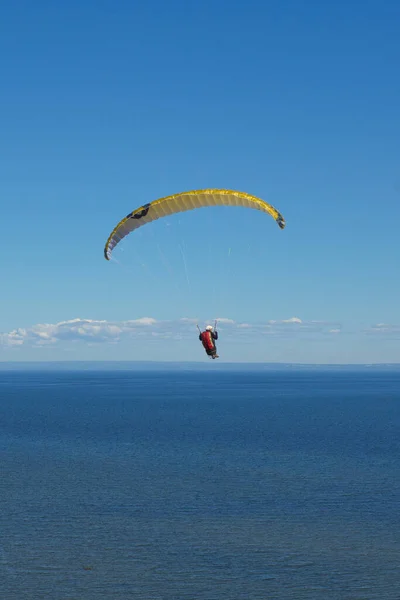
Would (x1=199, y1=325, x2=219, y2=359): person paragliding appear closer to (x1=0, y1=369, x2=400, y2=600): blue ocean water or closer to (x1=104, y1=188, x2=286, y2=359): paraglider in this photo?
(x1=104, y1=188, x2=286, y2=359): paraglider

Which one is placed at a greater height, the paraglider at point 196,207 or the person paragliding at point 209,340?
the paraglider at point 196,207

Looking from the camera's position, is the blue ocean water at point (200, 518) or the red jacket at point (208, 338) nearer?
the red jacket at point (208, 338)

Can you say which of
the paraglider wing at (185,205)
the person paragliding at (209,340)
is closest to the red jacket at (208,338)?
the person paragliding at (209,340)

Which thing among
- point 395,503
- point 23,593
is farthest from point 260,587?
point 395,503

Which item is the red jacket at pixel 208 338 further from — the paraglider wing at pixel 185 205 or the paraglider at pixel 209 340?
the paraglider wing at pixel 185 205

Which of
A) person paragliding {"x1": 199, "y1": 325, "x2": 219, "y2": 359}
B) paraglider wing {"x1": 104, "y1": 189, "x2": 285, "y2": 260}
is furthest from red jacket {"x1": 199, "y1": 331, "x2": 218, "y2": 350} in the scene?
paraglider wing {"x1": 104, "y1": 189, "x2": 285, "y2": 260}
